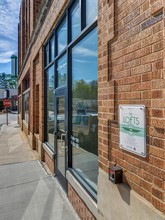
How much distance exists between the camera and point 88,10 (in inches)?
162

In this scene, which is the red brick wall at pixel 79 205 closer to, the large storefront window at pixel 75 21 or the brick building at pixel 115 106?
the brick building at pixel 115 106

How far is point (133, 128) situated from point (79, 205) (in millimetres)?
2304

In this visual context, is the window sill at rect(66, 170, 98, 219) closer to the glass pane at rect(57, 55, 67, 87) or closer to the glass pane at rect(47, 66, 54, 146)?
the glass pane at rect(57, 55, 67, 87)

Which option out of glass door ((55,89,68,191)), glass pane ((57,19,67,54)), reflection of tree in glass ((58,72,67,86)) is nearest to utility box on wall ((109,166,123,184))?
glass door ((55,89,68,191))

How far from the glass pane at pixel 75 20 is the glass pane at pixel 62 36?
0.55 m

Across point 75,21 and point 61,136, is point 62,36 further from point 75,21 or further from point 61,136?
point 61,136

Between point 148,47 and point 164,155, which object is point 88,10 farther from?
point 164,155

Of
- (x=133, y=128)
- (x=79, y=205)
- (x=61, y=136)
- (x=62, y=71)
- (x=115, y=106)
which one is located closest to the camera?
(x=133, y=128)

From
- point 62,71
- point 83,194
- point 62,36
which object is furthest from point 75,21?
point 83,194

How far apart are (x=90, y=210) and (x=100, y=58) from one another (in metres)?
2.08

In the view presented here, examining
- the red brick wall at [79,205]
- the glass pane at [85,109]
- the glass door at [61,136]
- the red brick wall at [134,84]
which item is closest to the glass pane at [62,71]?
the glass door at [61,136]

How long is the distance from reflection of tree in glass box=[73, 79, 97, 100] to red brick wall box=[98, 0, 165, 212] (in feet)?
2.42

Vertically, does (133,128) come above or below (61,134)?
above

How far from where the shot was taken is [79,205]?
418 centimetres
